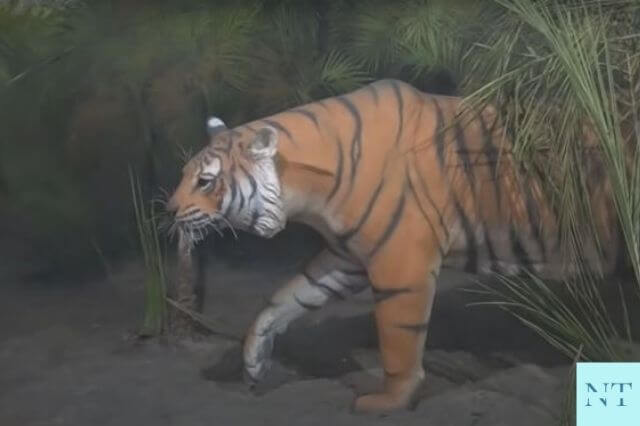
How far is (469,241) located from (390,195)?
0.32 metres

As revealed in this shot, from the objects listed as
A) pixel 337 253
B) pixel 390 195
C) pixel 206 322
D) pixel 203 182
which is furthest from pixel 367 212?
pixel 206 322

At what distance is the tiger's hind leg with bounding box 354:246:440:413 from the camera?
3.29 meters

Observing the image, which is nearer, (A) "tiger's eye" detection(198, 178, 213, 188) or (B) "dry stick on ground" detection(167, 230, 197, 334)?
(A) "tiger's eye" detection(198, 178, 213, 188)

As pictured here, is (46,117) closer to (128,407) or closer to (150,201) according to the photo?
(150,201)

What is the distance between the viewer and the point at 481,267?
3428 mm

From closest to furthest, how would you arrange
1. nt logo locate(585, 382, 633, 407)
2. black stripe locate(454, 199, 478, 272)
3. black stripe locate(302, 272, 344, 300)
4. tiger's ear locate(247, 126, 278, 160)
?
nt logo locate(585, 382, 633, 407), tiger's ear locate(247, 126, 278, 160), black stripe locate(454, 199, 478, 272), black stripe locate(302, 272, 344, 300)

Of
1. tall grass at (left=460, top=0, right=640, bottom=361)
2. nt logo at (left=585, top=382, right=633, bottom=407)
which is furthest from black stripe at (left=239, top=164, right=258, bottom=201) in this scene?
nt logo at (left=585, top=382, right=633, bottom=407)

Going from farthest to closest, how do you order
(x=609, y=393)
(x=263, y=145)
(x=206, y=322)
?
(x=206, y=322)
(x=263, y=145)
(x=609, y=393)

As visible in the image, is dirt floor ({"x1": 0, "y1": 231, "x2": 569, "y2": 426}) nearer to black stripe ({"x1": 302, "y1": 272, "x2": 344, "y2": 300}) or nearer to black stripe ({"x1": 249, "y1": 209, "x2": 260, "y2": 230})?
black stripe ({"x1": 302, "y1": 272, "x2": 344, "y2": 300})

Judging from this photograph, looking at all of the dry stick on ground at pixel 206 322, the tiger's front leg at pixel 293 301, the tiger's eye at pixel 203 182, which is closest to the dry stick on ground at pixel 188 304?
the dry stick on ground at pixel 206 322

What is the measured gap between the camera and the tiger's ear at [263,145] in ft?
10.6

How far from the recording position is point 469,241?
338 cm

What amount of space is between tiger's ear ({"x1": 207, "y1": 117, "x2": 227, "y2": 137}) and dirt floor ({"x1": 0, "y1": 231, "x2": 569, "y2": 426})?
1.49 ft

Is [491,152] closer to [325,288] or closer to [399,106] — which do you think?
[399,106]
